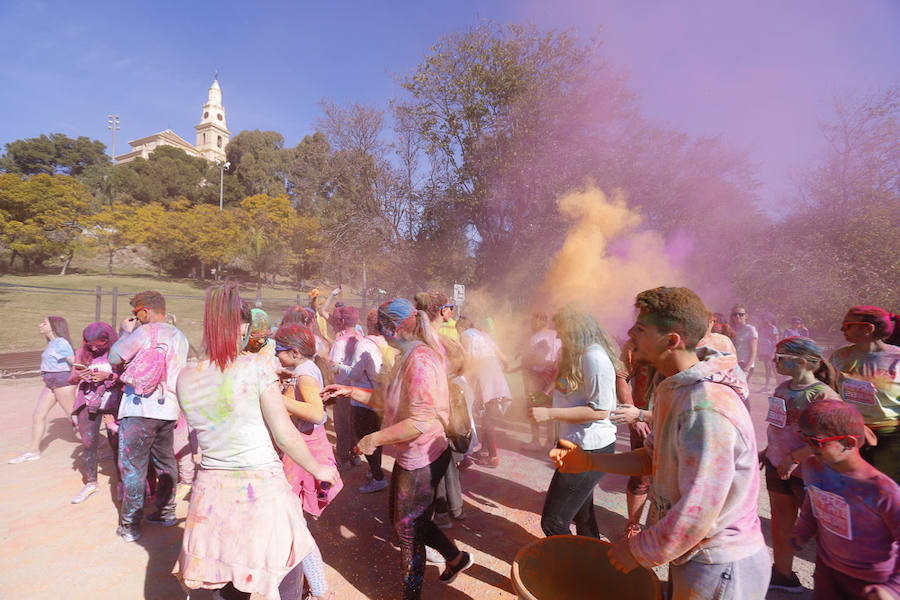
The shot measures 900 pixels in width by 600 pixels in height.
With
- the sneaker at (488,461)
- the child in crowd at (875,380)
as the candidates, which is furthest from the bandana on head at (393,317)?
the sneaker at (488,461)

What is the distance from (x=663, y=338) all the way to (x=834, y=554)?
174 cm

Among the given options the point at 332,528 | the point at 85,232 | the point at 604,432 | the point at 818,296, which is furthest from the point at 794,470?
the point at 85,232

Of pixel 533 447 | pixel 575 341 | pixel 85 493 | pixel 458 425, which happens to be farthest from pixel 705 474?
pixel 85 493

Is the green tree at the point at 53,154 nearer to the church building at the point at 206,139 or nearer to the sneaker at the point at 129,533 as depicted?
the church building at the point at 206,139

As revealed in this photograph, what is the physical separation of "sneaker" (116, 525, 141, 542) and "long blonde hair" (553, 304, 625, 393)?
3.94 m

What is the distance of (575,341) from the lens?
3012 millimetres

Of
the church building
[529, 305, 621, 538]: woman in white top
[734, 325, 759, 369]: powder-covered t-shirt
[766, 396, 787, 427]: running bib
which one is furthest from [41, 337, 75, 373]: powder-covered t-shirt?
the church building

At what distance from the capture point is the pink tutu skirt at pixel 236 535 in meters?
1.95

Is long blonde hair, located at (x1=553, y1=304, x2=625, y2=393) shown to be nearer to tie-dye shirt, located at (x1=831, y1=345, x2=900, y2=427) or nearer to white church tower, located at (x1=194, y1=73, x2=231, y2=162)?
tie-dye shirt, located at (x1=831, y1=345, x2=900, y2=427)

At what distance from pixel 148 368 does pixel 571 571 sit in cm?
355

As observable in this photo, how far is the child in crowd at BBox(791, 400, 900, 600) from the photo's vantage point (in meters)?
1.96

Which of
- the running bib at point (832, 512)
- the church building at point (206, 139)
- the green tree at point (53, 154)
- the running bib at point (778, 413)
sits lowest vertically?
the running bib at point (832, 512)

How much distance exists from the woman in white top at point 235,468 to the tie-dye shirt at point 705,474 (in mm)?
1589

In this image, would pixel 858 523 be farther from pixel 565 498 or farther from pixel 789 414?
pixel 565 498
